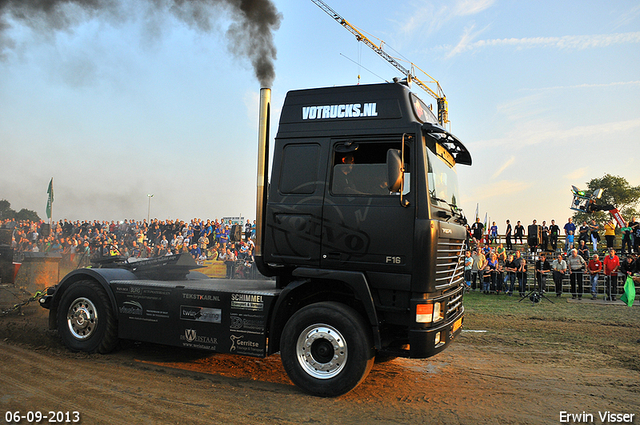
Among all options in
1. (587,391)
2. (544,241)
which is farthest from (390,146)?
(544,241)

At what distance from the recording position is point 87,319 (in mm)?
6762

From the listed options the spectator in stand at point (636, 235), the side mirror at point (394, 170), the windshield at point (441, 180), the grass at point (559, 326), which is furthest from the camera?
the spectator in stand at point (636, 235)

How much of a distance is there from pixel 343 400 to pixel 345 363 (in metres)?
0.45

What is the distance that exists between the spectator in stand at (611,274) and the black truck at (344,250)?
1239 cm

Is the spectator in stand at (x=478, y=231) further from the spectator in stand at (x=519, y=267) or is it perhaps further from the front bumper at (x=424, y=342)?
the front bumper at (x=424, y=342)

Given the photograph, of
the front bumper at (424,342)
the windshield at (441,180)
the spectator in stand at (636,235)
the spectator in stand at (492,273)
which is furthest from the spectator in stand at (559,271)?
the front bumper at (424,342)

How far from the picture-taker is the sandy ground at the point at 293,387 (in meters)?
4.47

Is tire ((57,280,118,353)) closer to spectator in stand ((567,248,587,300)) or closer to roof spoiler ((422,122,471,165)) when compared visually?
roof spoiler ((422,122,471,165))

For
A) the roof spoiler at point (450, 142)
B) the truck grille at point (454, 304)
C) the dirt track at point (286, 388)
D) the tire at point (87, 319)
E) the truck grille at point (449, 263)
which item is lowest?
the dirt track at point (286, 388)

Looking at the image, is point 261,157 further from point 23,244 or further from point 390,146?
point 23,244

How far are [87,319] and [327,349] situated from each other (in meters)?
4.25

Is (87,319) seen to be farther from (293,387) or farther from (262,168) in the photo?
(262,168)

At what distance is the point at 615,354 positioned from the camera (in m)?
7.29

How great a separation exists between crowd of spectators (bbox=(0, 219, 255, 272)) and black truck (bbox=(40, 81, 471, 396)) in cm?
1118
